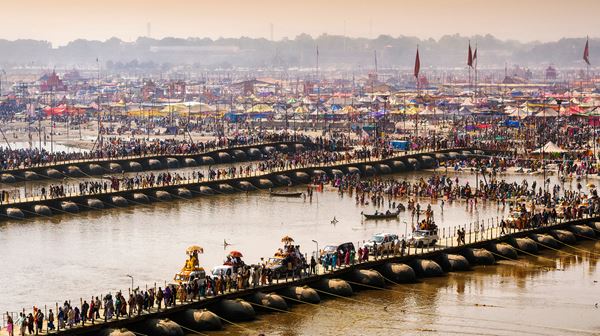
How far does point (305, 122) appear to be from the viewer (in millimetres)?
135000

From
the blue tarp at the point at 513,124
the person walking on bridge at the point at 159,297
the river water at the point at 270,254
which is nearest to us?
the person walking on bridge at the point at 159,297

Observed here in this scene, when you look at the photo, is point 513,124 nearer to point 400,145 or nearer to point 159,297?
point 400,145

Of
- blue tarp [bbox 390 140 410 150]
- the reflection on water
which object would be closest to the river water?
the reflection on water

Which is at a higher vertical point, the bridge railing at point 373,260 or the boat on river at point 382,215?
the bridge railing at point 373,260

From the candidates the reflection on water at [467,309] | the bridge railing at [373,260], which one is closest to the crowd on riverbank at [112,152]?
the bridge railing at [373,260]

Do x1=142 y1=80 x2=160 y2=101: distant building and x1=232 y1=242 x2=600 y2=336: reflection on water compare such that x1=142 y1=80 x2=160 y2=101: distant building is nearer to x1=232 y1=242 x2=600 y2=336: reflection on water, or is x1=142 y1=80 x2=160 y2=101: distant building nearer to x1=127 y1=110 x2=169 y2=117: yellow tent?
x1=127 y1=110 x2=169 y2=117: yellow tent

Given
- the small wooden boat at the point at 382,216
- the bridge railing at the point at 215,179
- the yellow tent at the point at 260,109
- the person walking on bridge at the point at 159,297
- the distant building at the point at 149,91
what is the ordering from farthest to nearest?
the distant building at the point at 149,91 → the yellow tent at the point at 260,109 → the bridge railing at the point at 215,179 → the small wooden boat at the point at 382,216 → the person walking on bridge at the point at 159,297

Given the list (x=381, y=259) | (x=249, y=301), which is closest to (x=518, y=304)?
(x=381, y=259)

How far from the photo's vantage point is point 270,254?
55156 millimetres

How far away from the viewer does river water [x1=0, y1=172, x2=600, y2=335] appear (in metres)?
43.9

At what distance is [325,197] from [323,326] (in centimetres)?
3374

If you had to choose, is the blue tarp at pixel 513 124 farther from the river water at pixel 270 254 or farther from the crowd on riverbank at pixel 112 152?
the river water at pixel 270 254

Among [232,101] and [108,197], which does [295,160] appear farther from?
[232,101]

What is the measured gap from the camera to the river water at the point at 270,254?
4391 centimetres
